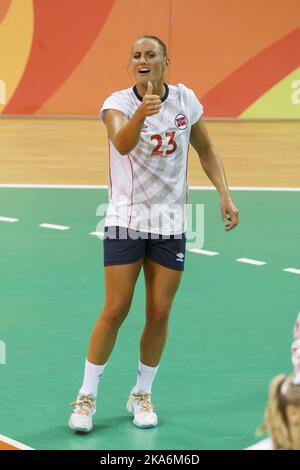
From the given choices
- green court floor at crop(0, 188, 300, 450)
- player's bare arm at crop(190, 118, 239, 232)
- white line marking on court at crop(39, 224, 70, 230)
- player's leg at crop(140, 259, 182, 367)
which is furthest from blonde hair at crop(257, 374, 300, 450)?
white line marking on court at crop(39, 224, 70, 230)

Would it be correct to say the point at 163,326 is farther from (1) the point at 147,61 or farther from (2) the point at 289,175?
(2) the point at 289,175

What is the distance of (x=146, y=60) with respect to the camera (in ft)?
16.7

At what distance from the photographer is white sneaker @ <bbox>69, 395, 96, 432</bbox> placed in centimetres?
536

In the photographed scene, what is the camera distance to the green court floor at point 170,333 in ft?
18.0

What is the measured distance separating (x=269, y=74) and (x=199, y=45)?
1.14 m

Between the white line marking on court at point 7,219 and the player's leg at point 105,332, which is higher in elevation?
the white line marking on court at point 7,219

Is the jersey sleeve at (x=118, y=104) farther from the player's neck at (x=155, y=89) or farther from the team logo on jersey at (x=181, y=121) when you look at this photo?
the team logo on jersey at (x=181, y=121)

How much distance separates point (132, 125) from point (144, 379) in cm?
158

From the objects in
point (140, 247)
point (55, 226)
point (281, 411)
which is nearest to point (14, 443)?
point (140, 247)

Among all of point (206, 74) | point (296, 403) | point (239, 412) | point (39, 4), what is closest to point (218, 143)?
point (206, 74)

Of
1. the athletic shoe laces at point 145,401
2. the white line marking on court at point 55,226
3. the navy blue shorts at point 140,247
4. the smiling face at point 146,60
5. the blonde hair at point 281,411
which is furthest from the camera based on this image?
the white line marking on court at point 55,226

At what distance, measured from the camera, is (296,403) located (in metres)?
3.19

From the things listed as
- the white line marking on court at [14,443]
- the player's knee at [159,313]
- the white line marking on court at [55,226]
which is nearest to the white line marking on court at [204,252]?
the white line marking on court at [55,226]

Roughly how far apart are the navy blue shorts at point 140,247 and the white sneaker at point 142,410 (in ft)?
2.54
